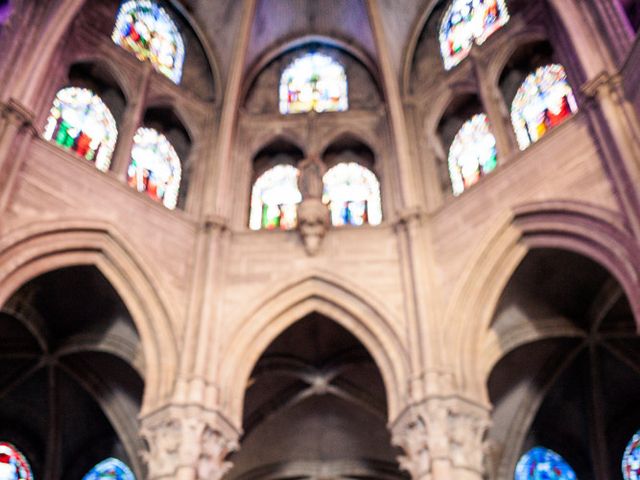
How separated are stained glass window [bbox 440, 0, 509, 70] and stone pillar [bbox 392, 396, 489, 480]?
23.2 feet

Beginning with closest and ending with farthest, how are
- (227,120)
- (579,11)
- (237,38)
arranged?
(579,11)
(227,120)
(237,38)

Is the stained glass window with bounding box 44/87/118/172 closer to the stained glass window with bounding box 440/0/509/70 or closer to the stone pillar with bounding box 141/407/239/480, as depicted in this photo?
the stone pillar with bounding box 141/407/239/480

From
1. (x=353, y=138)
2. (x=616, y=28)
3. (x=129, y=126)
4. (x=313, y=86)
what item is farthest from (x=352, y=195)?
(x=616, y=28)

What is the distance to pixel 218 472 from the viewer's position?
33.4 ft

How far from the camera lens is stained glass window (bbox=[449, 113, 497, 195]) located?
13.0 m

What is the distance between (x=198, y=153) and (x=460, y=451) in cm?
745

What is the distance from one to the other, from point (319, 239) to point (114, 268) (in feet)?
10.9

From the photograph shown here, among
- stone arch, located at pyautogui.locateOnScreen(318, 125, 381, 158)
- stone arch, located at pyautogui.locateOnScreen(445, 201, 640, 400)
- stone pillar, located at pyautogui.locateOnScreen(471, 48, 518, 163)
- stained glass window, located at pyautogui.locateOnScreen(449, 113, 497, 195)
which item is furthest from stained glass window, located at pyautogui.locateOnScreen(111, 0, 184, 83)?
stone arch, located at pyautogui.locateOnScreen(445, 201, 640, 400)

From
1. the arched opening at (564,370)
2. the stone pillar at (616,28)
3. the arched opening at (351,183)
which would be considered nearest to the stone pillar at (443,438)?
the arched opening at (564,370)

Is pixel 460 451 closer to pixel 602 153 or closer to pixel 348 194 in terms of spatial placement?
pixel 602 153

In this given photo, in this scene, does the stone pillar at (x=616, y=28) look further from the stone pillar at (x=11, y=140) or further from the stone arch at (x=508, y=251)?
the stone pillar at (x=11, y=140)

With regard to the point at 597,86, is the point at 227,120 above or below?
above

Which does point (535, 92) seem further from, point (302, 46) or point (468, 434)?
point (468, 434)

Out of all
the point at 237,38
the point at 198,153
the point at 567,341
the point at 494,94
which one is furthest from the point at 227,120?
the point at 567,341
